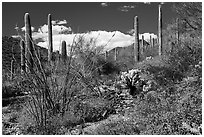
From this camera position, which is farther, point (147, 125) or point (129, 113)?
point (129, 113)

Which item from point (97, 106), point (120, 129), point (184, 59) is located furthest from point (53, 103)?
point (184, 59)

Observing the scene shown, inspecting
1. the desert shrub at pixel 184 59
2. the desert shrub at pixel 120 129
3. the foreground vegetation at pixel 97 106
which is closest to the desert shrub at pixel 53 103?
the foreground vegetation at pixel 97 106

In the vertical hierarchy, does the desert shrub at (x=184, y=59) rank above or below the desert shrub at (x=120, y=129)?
above

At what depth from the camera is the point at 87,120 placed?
22.6 feet

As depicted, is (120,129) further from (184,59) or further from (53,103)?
(184,59)

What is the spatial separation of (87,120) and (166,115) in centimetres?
186

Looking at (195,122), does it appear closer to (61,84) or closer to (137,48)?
(61,84)

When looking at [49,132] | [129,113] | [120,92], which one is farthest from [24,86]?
[120,92]

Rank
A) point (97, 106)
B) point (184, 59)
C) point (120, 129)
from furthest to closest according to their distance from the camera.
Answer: point (184, 59) → point (97, 106) → point (120, 129)

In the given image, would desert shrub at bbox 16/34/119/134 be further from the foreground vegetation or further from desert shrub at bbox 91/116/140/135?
desert shrub at bbox 91/116/140/135

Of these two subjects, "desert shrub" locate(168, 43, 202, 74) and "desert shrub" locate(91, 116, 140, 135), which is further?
"desert shrub" locate(168, 43, 202, 74)

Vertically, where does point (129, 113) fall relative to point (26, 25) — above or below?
below

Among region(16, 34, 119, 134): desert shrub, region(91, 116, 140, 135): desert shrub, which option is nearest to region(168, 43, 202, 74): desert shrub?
region(16, 34, 119, 134): desert shrub

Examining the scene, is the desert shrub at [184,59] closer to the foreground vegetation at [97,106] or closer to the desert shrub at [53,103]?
the foreground vegetation at [97,106]
